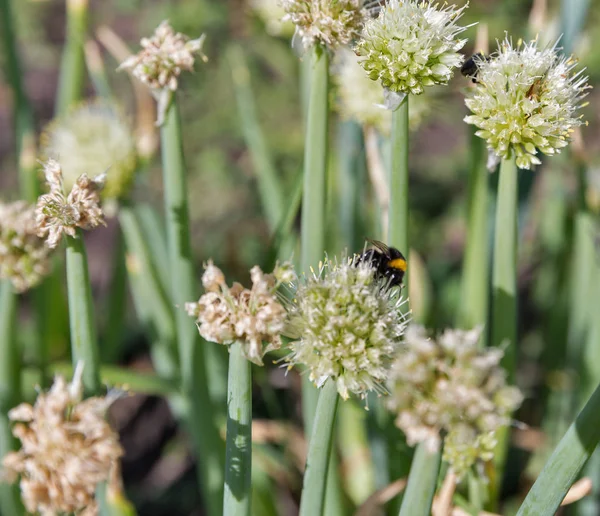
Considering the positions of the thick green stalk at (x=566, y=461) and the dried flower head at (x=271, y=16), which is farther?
the dried flower head at (x=271, y=16)

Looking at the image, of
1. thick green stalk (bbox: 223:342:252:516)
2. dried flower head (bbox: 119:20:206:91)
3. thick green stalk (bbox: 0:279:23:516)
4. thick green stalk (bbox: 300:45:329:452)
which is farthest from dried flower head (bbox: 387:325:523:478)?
thick green stalk (bbox: 0:279:23:516)

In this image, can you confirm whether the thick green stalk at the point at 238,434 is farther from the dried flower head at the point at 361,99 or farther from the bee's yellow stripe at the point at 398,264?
the dried flower head at the point at 361,99

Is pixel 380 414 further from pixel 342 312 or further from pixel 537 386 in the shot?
pixel 537 386

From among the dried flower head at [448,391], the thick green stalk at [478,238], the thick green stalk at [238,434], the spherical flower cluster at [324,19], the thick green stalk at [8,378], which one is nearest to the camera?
the dried flower head at [448,391]

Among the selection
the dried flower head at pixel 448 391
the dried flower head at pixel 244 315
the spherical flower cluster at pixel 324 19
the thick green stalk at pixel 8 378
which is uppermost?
the spherical flower cluster at pixel 324 19

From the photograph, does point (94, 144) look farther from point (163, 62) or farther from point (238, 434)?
point (238, 434)

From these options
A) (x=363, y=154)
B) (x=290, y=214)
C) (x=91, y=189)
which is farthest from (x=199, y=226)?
(x=91, y=189)

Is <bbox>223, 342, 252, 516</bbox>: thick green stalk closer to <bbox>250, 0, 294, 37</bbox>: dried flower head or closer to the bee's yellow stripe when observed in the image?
the bee's yellow stripe

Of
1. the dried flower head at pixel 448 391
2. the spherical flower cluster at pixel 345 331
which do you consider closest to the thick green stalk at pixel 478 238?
the spherical flower cluster at pixel 345 331
